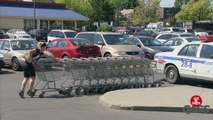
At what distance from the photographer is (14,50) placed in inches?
786

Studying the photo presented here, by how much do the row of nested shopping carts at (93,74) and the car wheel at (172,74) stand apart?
2.75 ft

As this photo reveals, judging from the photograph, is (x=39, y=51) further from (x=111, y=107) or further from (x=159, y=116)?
(x=159, y=116)

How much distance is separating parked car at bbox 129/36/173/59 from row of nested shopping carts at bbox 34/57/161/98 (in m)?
9.27

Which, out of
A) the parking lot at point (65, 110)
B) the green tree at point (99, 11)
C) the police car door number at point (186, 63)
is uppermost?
the green tree at point (99, 11)

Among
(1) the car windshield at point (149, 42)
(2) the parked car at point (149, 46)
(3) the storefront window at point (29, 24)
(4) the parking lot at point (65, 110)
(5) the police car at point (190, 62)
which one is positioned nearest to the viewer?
(4) the parking lot at point (65, 110)

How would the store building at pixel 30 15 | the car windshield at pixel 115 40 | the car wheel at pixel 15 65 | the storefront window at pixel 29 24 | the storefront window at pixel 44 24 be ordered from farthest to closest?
the storefront window at pixel 44 24, the storefront window at pixel 29 24, the store building at pixel 30 15, the car windshield at pixel 115 40, the car wheel at pixel 15 65

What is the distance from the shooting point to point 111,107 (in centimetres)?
1088

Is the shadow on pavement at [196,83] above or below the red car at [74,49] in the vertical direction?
below

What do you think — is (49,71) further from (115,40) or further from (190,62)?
(115,40)

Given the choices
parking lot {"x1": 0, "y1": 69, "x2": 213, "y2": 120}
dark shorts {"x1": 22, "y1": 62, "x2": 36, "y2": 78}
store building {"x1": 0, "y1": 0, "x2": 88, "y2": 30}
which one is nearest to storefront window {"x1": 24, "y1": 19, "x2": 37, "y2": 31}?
store building {"x1": 0, "y1": 0, "x2": 88, "y2": 30}

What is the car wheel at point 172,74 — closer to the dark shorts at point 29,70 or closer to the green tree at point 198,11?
the dark shorts at point 29,70

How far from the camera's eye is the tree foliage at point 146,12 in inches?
3511

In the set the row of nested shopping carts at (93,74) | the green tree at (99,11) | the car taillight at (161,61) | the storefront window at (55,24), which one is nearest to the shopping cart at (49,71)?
the row of nested shopping carts at (93,74)

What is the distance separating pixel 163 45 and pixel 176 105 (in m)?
15.6
